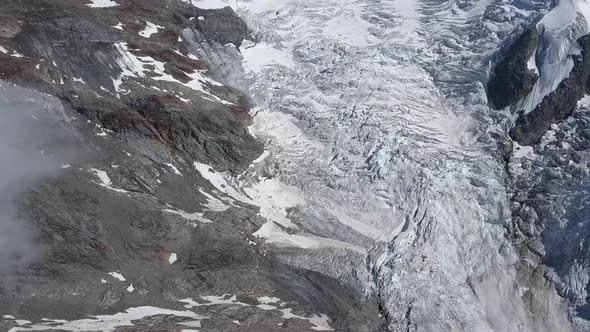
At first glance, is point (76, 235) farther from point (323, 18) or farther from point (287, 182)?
point (323, 18)

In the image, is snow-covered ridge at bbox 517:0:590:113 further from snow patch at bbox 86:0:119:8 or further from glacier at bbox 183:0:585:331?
snow patch at bbox 86:0:119:8

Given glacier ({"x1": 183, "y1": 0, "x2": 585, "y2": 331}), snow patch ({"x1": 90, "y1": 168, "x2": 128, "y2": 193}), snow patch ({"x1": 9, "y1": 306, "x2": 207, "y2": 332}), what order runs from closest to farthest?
snow patch ({"x1": 9, "y1": 306, "x2": 207, "y2": 332})
snow patch ({"x1": 90, "y1": 168, "x2": 128, "y2": 193})
glacier ({"x1": 183, "y1": 0, "x2": 585, "y2": 331})

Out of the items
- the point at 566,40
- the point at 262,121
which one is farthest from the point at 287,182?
the point at 566,40

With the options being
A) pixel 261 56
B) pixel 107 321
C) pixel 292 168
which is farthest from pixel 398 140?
pixel 107 321

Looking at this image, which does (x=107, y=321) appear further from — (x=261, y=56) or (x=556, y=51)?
(x=556, y=51)

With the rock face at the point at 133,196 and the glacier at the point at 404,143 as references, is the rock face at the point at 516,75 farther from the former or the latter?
the rock face at the point at 133,196

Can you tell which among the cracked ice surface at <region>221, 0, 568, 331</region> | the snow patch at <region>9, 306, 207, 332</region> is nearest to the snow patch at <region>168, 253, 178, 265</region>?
the snow patch at <region>9, 306, 207, 332</region>
